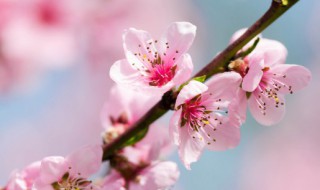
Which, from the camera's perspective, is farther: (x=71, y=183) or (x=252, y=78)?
(x=71, y=183)

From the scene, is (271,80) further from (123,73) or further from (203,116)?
(123,73)

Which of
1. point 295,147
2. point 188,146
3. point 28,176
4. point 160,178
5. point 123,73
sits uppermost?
point 123,73

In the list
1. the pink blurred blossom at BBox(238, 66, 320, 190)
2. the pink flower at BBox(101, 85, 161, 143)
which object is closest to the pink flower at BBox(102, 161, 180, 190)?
the pink flower at BBox(101, 85, 161, 143)

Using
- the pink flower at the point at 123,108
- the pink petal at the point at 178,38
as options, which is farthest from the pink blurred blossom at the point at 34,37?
the pink petal at the point at 178,38

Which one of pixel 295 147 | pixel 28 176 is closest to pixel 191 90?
pixel 28 176

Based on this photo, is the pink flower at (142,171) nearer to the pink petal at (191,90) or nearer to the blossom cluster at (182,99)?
the blossom cluster at (182,99)

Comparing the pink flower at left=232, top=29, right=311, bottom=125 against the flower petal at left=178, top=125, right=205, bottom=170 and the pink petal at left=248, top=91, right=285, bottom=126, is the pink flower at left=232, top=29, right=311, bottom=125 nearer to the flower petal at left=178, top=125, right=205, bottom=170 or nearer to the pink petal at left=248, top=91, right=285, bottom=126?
the pink petal at left=248, top=91, right=285, bottom=126
